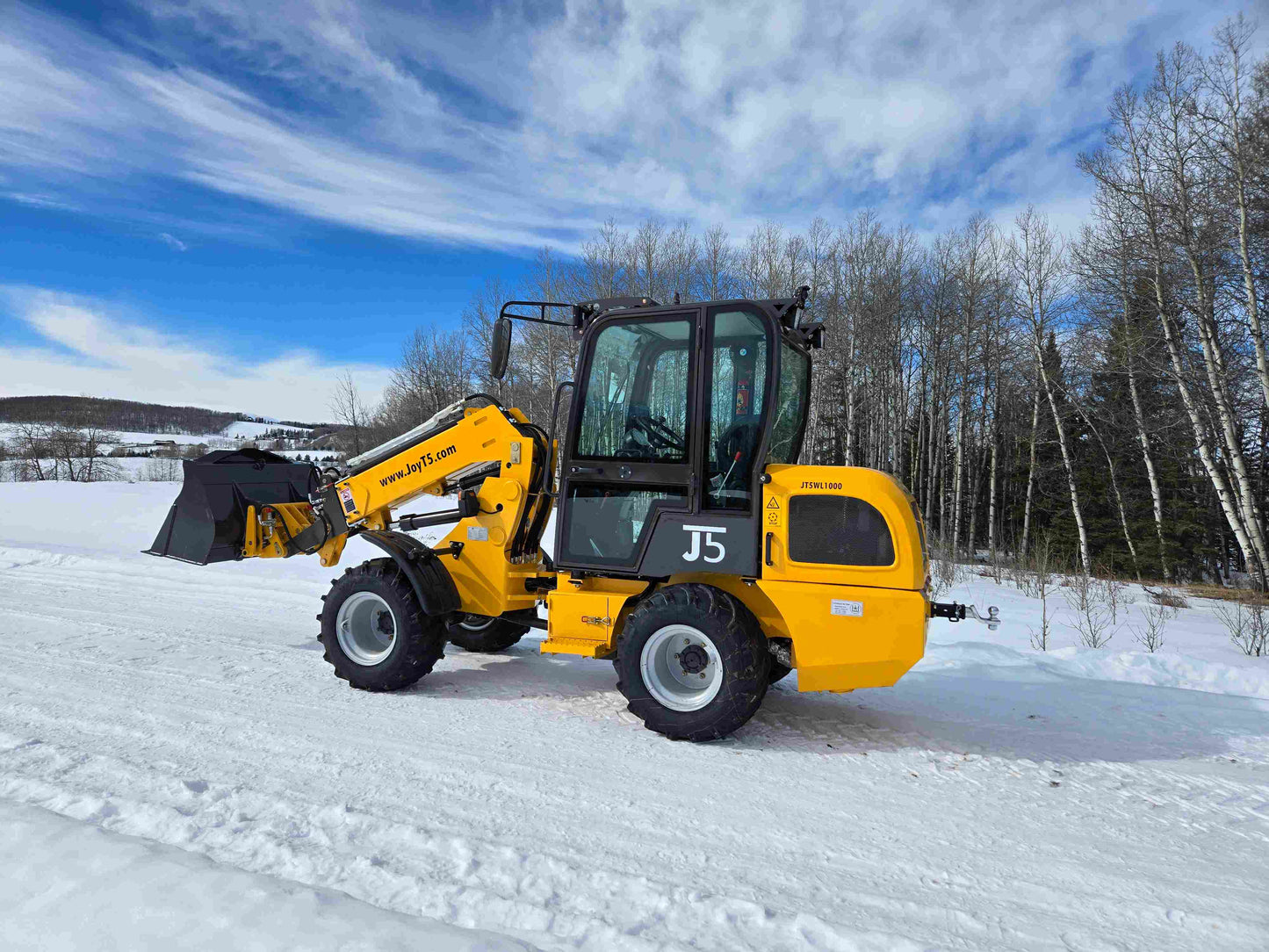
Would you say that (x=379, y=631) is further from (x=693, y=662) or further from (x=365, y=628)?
(x=693, y=662)

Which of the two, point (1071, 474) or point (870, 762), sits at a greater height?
point (1071, 474)

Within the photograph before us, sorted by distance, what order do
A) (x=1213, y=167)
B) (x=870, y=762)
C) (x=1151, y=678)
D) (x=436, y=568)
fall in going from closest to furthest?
(x=870, y=762), (x=436, y=568), (x=1151, y=678), (x=1213, y=167)

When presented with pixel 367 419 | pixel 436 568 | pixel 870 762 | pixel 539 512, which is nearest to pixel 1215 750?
pixel 870 762

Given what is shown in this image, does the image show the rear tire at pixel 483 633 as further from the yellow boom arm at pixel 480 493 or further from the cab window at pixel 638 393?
the cab window at pixel 638 393

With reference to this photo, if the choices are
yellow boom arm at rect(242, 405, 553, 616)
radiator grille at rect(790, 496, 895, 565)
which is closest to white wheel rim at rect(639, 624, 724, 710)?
radiator grille at rect(790, 496, 895, 565)

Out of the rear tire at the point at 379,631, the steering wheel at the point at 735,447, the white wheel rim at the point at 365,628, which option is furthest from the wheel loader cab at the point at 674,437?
the white wheel rim at the point at 365,628

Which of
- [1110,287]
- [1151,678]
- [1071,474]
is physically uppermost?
[1110,287]

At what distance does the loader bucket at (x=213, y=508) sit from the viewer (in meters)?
5.57

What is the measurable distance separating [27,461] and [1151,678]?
60.5 m

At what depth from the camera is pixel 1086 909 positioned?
8.68 feet

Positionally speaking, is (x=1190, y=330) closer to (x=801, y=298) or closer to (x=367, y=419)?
(x=801, y=298)

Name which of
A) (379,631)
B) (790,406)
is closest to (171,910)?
(379,631)

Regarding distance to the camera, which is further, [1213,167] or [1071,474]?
[1071,474]

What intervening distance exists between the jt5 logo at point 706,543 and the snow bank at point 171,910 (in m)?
2.43
